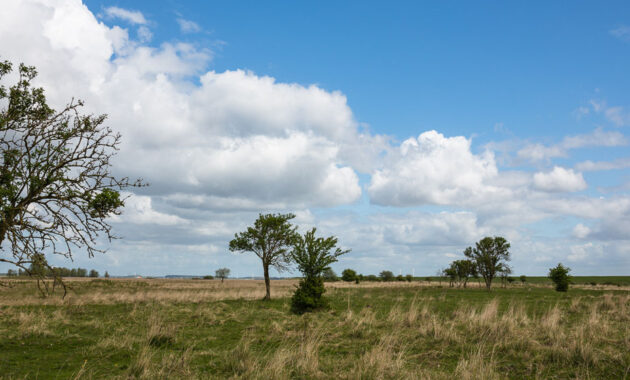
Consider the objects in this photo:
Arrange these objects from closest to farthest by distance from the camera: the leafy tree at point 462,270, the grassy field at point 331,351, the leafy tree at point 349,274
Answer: the grassy field at point 331,351 < the leafy tree at point 462,270 < the leafy tree at point 349,274

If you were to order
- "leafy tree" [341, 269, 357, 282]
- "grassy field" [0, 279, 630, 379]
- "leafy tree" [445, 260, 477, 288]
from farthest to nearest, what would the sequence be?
"leafy tree" [341, 269, 357, 282] → "leafy tree" [445, 260, 477, 288] → "grassy field" [0, 279, 630, 379]

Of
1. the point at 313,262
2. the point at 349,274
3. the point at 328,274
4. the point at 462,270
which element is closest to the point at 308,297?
the point at 313,262

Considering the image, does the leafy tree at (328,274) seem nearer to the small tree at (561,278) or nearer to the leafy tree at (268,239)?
the leafy tree at (268,239)

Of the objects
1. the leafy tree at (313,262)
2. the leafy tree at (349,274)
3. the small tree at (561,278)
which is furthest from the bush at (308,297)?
the leafy tree at (349,274)

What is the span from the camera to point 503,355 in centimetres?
929

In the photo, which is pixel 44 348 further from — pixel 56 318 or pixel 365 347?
pixel 365 347

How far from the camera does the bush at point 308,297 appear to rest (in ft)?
66.2

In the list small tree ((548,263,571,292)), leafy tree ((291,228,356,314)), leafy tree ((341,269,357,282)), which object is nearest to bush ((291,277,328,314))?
leafy tree ((291,228,356,314))

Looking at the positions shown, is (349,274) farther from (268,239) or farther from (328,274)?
(268,239)

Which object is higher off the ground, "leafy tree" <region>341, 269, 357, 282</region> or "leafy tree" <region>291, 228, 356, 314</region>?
"leafy tree" <region>291, 228, 356, 314</region>

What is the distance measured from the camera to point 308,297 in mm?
20219

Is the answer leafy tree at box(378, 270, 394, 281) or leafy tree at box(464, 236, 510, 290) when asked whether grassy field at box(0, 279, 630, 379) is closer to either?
leafy tree at box(464, 236, 510, 290)

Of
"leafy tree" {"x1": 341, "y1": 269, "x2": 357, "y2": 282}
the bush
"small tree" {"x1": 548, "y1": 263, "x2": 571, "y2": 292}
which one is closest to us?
the bush

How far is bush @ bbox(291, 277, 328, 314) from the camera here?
2019cm
